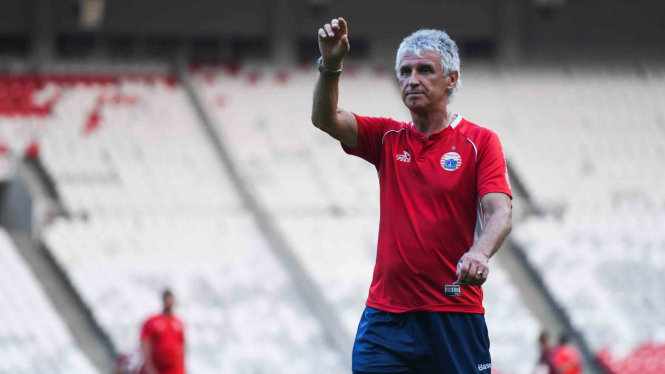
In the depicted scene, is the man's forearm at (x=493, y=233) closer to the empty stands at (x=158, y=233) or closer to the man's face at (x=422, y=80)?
the man's face at (x=422, y=80)

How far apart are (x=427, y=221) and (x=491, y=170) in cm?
32

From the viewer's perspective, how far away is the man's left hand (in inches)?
133

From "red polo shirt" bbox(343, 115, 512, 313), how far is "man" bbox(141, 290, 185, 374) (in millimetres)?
6310

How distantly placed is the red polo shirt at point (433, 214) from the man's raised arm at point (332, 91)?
0.23m

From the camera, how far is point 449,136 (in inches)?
156

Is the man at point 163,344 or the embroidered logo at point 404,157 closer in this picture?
the embroidered logo at point 404,157

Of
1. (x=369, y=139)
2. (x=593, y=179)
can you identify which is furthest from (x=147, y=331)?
(x=593, y=179)

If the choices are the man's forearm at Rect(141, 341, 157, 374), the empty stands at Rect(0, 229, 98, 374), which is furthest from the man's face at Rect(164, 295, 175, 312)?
the empty stands at Rect(0, 229, 98, 374)

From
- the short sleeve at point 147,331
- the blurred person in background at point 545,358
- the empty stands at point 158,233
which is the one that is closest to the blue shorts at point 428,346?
the short sleeve at point 147,331

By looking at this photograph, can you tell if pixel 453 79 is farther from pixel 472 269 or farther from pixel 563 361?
pixel 563 361

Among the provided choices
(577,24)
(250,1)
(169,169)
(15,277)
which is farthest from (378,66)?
(15,277)

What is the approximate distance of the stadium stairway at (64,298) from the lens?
13.8m

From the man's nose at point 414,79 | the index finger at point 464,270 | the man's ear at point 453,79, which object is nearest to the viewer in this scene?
the index finger at point 464,270

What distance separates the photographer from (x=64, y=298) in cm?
1451
